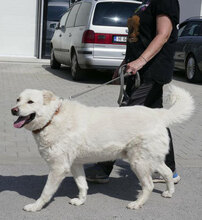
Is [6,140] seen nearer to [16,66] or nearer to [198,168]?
[198,168]

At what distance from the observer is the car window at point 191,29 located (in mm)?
13157

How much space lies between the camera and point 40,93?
3.90m

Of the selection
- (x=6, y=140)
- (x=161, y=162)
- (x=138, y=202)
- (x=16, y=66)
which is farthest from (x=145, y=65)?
(x=16, y=66)

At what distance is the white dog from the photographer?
392cm

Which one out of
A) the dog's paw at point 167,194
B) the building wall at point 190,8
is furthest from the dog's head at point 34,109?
the building wall at point 190,8

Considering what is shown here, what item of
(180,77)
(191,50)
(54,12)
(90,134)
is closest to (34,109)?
(90,134)

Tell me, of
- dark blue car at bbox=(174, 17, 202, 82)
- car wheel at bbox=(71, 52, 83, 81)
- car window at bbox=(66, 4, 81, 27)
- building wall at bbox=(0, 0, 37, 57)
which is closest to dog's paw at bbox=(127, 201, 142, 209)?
car wheel at bbox=(71, 52, 83, 81)

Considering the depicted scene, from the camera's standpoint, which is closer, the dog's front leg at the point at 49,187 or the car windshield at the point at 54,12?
the dog's front leg at the point at 49,187

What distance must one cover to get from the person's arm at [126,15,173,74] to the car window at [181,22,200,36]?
9.09 metres

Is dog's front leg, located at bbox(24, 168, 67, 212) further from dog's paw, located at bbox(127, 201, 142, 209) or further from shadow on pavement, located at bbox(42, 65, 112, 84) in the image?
shadow on pavement, located at bbox(42, 65, 112, 84)

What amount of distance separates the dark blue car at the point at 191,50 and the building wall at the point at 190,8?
515 cm

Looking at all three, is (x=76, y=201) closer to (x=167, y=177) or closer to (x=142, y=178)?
(x=142, y=178)

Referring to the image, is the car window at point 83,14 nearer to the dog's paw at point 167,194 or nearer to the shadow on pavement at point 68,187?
the shadow on pavement at point 68,187

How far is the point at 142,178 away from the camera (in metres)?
4.20
